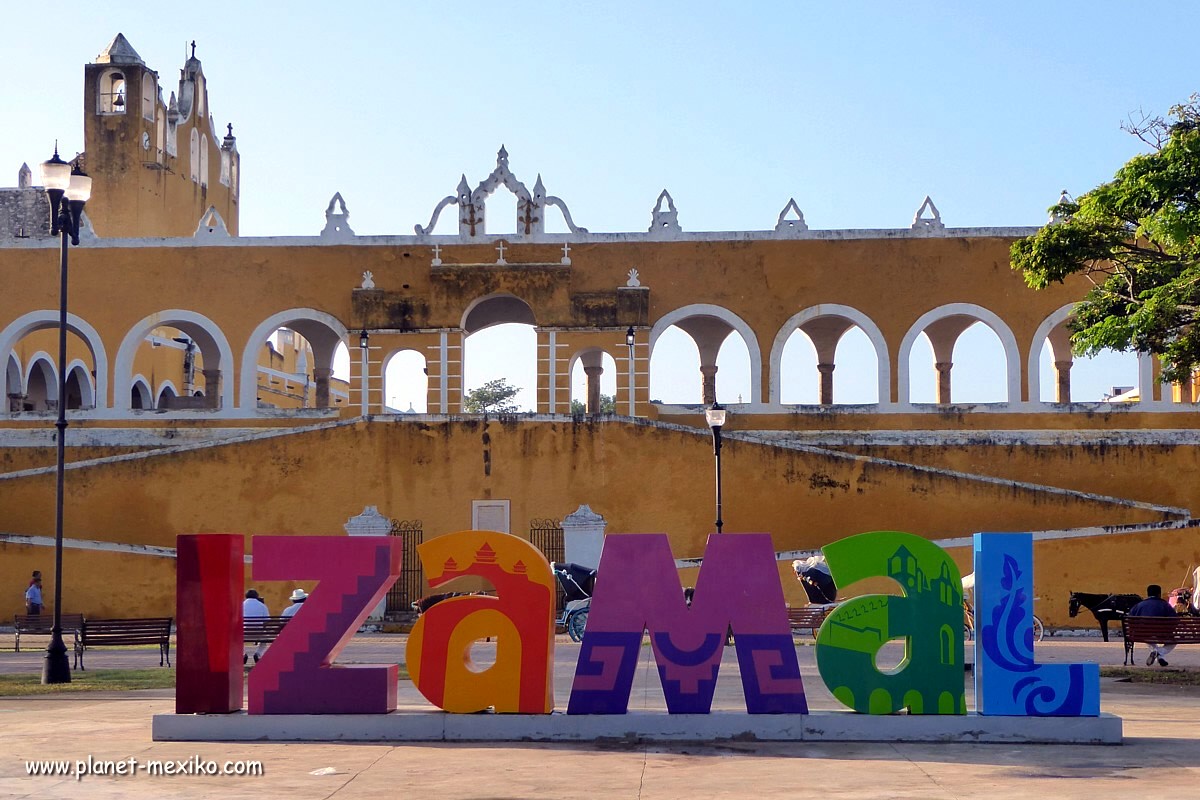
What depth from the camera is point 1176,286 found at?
1284 cm

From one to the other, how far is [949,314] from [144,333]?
13.0 m

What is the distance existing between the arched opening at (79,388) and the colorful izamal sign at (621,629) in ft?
83.8

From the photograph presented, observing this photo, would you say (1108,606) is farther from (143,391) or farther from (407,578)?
(143,391)

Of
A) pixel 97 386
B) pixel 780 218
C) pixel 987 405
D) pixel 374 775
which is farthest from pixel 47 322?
pixel 374 775

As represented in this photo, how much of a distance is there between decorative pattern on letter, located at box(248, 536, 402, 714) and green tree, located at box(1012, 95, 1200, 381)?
738 cm

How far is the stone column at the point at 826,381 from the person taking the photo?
90.5 feet

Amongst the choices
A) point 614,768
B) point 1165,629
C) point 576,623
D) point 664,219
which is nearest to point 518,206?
point 664,219

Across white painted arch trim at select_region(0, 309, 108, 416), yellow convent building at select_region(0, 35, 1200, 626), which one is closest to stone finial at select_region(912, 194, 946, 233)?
yellow convent building at select_region(0, 35, 1200, 626)

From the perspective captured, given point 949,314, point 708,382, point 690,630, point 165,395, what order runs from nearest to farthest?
point 690,630 < point 949,314 < point 708,382 < point 165,395

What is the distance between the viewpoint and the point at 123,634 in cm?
1414

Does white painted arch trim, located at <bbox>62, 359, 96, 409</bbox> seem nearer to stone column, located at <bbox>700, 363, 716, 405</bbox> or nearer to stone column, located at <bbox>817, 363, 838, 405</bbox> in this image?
stone column, located at <bbox>700, 363, 716, 405</bbox>

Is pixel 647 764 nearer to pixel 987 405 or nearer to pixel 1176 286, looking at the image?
pixel 1176 286

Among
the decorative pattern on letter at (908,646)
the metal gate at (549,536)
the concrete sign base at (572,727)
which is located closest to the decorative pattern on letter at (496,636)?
the concrete sign base at (572,727)

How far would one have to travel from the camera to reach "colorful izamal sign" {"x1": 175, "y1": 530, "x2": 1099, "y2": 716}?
332 inches
